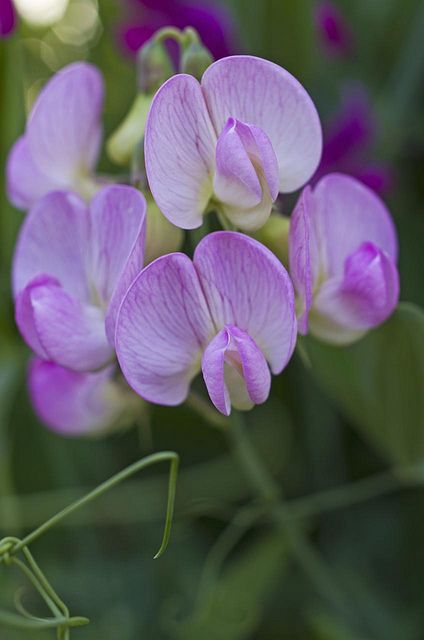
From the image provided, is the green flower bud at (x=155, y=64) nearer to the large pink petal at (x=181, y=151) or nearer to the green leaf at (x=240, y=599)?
the large pink petal at (x=181, y=151)

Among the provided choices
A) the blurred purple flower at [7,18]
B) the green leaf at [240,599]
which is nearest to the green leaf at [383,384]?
the green leaf at [240,599]

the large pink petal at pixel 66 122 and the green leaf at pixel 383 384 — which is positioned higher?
the large pink petal at pixel 66 122

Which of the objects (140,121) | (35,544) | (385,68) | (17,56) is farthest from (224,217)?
(385,68)

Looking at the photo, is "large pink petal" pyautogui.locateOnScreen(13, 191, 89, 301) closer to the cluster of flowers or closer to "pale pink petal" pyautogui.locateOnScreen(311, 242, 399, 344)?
the cluster of flowers

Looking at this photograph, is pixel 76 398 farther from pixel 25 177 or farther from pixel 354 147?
pixel 354 147

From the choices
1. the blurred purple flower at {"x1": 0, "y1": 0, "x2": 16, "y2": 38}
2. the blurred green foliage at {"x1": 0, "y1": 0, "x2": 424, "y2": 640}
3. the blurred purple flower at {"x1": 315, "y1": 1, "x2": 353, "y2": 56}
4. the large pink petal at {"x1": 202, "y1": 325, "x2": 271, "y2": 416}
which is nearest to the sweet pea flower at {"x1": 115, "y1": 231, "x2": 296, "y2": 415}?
the large pink petal at {"x1": 202, "y1": 325, "x2": 271, "y2": 416}

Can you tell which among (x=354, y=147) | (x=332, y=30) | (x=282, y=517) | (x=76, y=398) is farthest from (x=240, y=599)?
(x=332, y=30)
